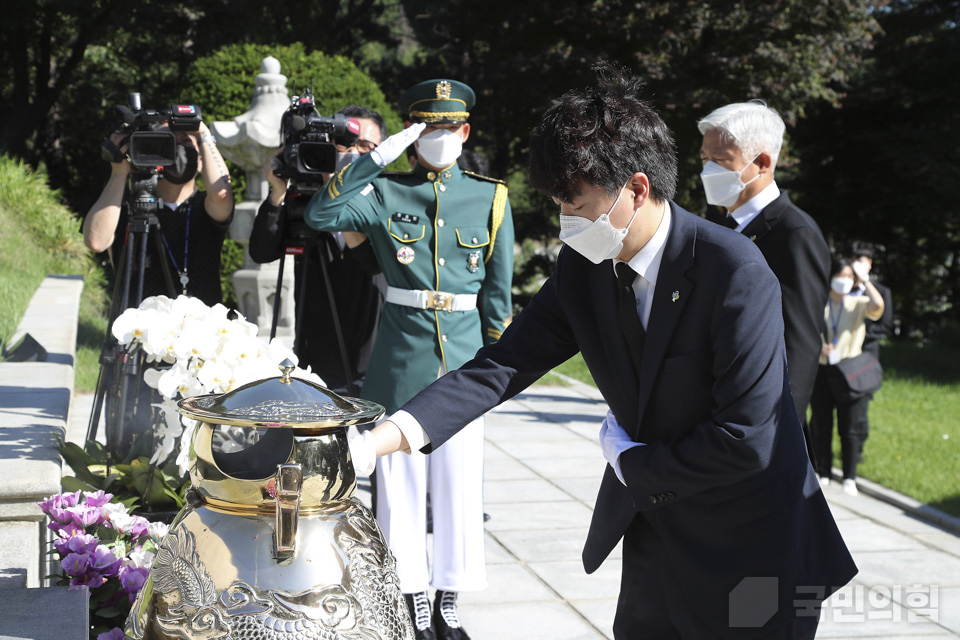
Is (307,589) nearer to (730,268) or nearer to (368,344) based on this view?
(730,268)

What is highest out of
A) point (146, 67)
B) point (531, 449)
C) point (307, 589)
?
point (146, 67)

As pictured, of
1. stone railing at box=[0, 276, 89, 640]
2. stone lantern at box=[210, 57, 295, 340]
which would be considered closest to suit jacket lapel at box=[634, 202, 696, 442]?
stone railing at box=[0, 276, 89, 640]

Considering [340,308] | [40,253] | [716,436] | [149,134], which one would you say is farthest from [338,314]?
[40,253]

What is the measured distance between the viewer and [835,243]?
21656 mm

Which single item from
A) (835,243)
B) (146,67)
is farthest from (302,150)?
(835,243)

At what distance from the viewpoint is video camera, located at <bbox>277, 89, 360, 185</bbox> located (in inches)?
153

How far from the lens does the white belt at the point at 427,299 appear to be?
3.93 meters

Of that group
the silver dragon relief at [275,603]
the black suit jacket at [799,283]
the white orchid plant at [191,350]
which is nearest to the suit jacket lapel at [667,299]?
the silver dragon relief at [275,603]

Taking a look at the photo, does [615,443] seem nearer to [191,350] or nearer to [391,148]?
[191,350]

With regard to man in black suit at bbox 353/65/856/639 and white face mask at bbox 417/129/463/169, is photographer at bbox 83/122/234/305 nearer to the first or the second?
white face mask at bbox 417/129/463/169

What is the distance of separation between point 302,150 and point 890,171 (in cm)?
1859

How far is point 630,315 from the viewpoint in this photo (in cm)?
219

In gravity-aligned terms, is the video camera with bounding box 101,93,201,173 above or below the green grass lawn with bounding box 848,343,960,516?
above

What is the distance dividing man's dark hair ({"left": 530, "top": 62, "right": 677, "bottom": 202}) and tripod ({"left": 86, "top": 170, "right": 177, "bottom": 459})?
1.88 meters
